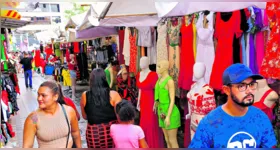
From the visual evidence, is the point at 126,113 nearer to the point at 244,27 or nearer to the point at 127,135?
the point at 127,135

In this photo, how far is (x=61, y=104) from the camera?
2533 mm

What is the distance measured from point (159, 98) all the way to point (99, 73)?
3.71 ft

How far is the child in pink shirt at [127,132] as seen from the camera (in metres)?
2.63

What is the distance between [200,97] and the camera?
3148mm

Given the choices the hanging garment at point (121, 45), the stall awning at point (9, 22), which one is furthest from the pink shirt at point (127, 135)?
the hanging garment at point (121, 45)

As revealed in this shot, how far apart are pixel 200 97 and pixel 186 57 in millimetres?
892

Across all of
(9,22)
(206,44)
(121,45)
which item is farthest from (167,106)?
(121,45)

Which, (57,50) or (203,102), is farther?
(57,50)

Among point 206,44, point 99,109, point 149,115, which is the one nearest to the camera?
point 99,109

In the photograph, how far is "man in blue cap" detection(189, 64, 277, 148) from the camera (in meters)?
1.83

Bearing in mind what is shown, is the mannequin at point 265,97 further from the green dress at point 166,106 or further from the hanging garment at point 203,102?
the green dress at point 166,106

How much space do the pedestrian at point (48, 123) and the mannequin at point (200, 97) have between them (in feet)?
4.33

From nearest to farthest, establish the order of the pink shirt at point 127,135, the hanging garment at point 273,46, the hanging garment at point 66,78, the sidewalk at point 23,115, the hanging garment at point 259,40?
the hanging garment at point 273,46
the pink shirt at point 127,135
the hanging garment at point 259,40
the sidewalk at point 23,115
the hanging garment at point 66,78

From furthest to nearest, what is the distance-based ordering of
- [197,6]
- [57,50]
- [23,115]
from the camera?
[57,50]
[23,115]
[197,6]
